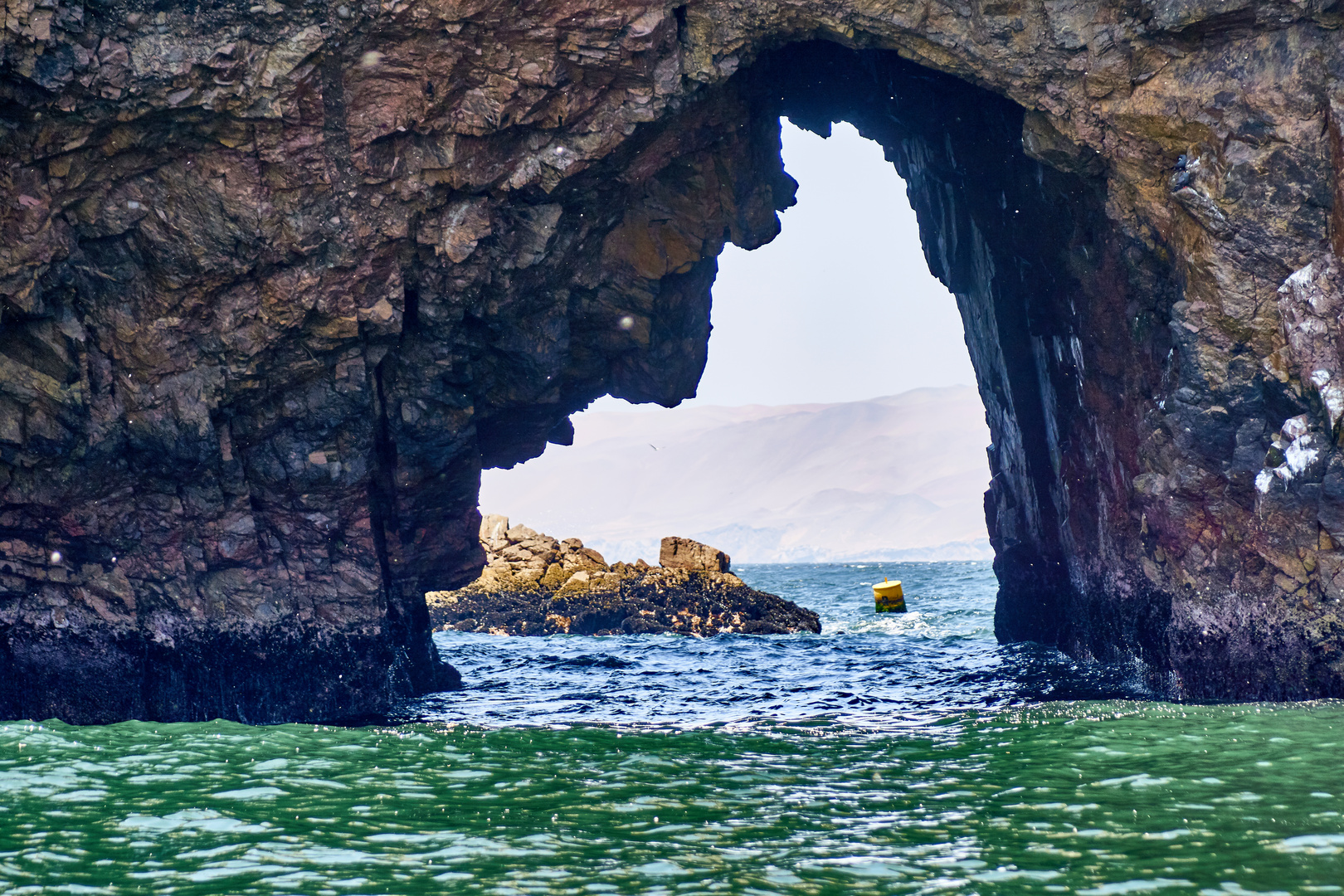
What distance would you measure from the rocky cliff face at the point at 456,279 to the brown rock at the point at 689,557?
18593mm

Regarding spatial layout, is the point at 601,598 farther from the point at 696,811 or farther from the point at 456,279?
the point at 696,811

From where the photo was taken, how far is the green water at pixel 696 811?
29.0 feet

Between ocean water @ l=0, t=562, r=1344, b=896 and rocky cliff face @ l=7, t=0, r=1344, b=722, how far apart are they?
2.89 m

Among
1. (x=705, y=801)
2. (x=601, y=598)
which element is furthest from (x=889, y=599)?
(x=705, y=801)

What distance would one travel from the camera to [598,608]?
40.2 metres

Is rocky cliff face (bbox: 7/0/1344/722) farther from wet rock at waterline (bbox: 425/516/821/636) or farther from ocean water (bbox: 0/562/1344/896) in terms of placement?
wet rock at waterline (bbox: 425/516/821/636)

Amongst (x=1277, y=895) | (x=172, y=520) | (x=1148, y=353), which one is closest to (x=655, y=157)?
(x=1148, y=353)

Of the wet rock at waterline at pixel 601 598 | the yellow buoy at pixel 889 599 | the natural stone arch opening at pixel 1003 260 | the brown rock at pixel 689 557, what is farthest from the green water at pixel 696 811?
the yellow buoy at pixel 889 599

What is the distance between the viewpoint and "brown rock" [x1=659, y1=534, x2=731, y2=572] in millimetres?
42125

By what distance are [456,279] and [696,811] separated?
1255 cm

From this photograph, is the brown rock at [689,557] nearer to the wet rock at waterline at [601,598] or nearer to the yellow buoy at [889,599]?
the wet rock at waterline at [601,598]

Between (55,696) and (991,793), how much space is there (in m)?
16.3

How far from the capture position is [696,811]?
446 inches

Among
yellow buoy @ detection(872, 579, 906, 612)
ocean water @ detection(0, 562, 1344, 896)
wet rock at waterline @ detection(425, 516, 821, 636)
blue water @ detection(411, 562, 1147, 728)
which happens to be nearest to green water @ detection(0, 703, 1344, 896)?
ocean water @ detection(0, 562, 1344, 896)
